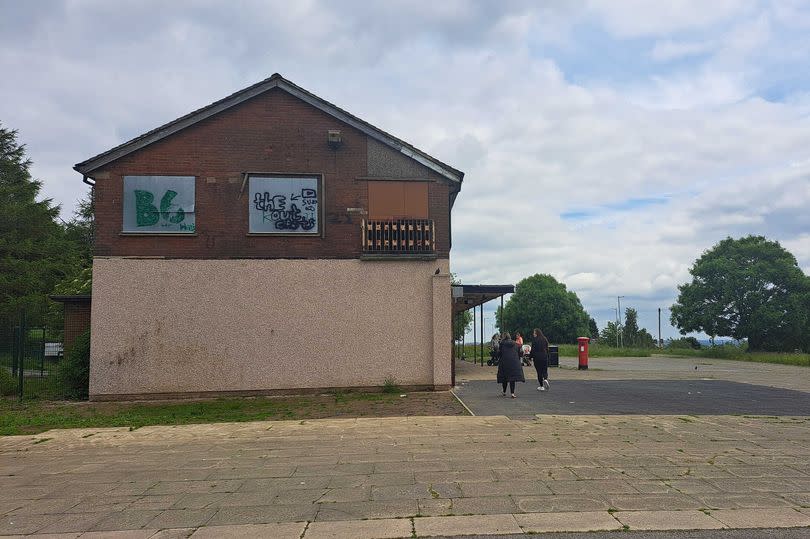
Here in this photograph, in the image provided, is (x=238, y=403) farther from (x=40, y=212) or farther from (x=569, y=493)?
(x=40, y=212)

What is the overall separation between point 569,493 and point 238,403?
1004 centimetres

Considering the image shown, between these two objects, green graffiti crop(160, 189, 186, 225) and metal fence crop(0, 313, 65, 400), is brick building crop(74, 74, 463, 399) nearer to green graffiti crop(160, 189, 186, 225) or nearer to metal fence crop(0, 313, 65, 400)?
green graffiti crop(160, 189, 186, 225)

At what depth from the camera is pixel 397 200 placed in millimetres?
16938

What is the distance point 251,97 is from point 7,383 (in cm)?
1040

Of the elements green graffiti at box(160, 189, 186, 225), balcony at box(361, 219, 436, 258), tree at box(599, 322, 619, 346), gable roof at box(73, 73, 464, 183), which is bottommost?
tree at box(599, 322, 619, 346)

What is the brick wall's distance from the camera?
52.9 feet

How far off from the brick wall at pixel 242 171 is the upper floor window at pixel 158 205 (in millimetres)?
186

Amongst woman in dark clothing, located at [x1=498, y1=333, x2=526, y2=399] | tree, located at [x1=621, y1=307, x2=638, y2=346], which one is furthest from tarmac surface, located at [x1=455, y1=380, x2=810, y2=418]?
tree, located at [x1=621, y1=307, x2=638, y2=346]

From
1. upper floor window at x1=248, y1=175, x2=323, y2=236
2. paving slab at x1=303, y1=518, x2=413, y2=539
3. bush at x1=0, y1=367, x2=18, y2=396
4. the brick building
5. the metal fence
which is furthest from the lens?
bush at x1=0, y1=367, x2=18, y2=396

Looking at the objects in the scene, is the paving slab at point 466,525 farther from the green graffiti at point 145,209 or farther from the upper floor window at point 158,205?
the green graffiti at point 145,209

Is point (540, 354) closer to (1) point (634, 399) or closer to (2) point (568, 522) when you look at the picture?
(1) point (634, 399)

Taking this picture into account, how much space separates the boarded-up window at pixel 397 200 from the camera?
1684 centimetres

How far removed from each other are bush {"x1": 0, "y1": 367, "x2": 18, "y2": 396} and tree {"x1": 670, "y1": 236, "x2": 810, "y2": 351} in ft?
167

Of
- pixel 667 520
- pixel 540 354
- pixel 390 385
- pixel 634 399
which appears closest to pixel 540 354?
pixel 540 354
